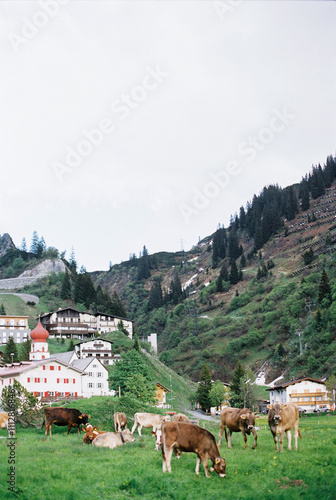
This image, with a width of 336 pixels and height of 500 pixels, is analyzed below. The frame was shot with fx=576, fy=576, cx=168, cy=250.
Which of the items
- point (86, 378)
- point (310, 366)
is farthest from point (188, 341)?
point (86, 378)

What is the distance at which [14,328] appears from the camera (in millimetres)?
135125

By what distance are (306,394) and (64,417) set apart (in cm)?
6754

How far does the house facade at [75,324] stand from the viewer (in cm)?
14125

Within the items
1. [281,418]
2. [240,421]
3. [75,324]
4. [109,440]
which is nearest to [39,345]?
[109,440]

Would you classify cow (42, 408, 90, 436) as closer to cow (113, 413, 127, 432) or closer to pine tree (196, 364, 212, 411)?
cow (113, 413, 127, 432)

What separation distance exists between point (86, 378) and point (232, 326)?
100621 mm

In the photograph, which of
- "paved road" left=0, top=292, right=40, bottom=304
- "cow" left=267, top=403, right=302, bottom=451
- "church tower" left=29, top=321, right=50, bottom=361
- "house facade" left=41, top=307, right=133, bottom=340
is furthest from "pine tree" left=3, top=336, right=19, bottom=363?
"cow" left=267, top=403, right=302, bottom=451

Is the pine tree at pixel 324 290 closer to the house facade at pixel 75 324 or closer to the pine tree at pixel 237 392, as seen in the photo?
the house facade at pixel 75 324

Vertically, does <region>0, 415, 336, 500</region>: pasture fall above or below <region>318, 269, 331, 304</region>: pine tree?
below

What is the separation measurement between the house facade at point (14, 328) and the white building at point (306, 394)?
64341mm

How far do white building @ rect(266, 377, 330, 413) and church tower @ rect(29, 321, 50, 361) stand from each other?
37.5m

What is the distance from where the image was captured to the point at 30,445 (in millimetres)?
25609

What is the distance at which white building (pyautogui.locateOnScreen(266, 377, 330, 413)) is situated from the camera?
298 ft

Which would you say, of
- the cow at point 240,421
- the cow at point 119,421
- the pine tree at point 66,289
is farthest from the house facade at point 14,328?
the cow at point 240,421
